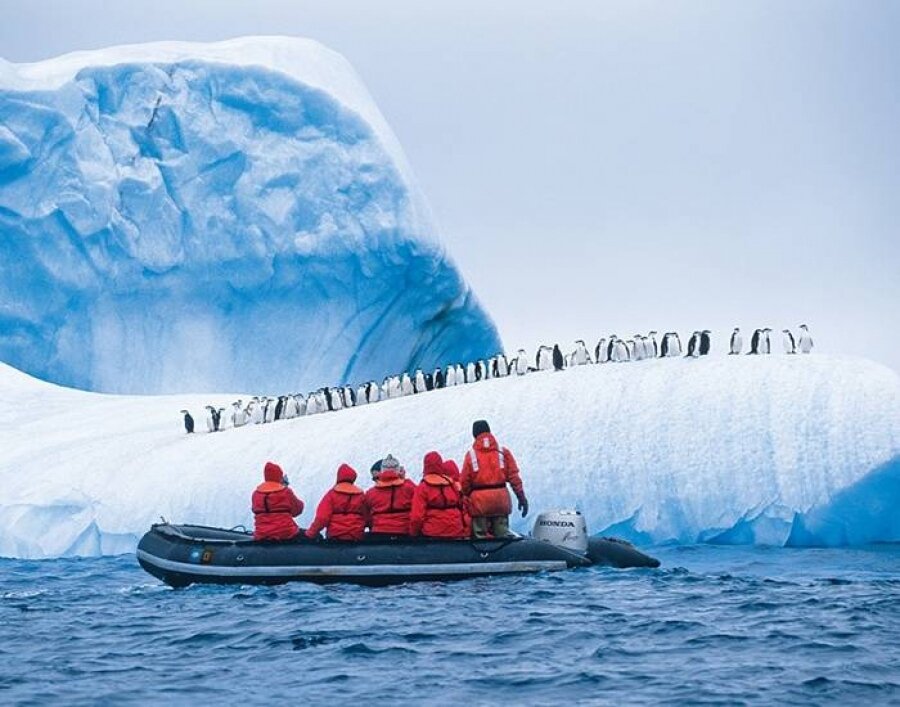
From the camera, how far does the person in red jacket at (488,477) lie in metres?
9.41

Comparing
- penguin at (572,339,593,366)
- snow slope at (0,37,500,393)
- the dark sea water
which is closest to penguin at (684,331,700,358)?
penguin at (572,339,593,366)

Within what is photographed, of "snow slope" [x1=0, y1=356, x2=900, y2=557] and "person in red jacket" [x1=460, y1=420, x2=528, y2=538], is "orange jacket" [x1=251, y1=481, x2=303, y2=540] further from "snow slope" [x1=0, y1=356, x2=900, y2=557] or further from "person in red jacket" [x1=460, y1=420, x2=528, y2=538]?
"snow slope" [x1=0, y1=356, x2=900, y2=557]

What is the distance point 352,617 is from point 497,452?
189 centimetres

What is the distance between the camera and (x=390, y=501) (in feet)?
31.4

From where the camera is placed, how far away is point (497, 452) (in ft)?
31.1

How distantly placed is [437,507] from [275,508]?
1.21 meters

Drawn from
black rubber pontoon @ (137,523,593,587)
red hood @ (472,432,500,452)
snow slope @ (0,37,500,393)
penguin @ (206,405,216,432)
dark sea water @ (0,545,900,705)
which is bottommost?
dark sea water @ (0,545,900,705)

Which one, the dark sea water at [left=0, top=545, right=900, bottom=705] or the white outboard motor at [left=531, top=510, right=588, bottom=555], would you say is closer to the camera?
the dark sea water at [left=0, top=545, right=900, bottom=705]

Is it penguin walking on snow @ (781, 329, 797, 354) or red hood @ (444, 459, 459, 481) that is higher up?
penguin walking on snow @ (781, 329, 797, 354)

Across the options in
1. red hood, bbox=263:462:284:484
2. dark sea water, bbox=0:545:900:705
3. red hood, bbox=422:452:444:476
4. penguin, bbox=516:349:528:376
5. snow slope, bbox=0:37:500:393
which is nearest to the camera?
dark sea water, bbox=0:545:900:705

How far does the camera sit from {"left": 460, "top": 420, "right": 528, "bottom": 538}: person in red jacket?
371 inches

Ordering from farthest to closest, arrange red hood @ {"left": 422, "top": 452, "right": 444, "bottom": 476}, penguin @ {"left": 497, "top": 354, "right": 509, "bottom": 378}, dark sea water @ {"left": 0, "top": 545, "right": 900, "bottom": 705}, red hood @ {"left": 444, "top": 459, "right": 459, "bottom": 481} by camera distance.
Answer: penguin @ {"left": 497, "top": 354, "right": 509, "bottom": 378}
red hood @ {"left": 444, "top": 459, "right": 459, "bottom": 481}
red hood @ {"left": 422, "top": 452, "right": 444, "bottom": 476}
dark sea water @ {"left": 0, "top": 545, "right": 900, "bottom": 705}

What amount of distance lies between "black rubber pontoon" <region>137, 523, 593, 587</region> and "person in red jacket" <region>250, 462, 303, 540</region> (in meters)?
0.13

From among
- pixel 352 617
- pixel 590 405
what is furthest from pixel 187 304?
pixel 352 617
